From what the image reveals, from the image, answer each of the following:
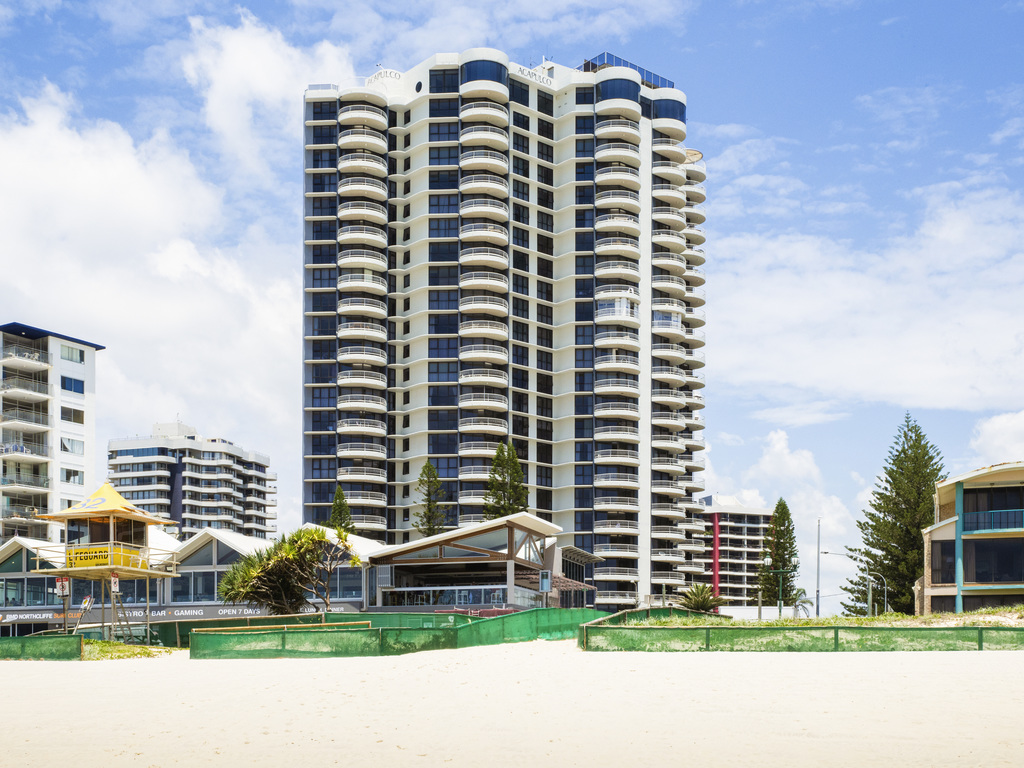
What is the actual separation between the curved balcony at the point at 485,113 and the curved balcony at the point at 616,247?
602 inches

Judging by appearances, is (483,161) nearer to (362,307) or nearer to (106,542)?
(362,307)

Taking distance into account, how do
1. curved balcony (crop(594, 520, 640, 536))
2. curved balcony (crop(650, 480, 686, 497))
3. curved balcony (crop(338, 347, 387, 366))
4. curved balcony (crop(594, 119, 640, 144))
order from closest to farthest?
curved balcony (crop(594, 520, 640, 536)) → curved balcony (crop(338, 347, 387, 366)) → curved balcony (crop(650, 480, 686, 497)) → curved balcony (crop(594, 119, 640, 144))

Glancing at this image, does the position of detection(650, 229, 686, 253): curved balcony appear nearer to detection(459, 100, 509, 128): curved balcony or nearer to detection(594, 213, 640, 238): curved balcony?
detection(594, 213, 640, 238): curved balcony

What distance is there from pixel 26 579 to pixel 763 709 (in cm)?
5414

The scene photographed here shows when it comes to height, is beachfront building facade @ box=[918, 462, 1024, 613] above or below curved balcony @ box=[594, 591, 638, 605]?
above

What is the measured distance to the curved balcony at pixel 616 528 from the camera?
105 metres

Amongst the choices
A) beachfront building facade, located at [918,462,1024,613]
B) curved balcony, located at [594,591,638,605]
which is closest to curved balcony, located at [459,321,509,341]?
curved balcony, located at [594,591,638,605]

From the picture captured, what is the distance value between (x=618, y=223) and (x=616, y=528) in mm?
30623

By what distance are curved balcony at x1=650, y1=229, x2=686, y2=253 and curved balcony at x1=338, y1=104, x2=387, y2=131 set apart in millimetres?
30048

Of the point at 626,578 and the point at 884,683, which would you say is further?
the point at 626,578

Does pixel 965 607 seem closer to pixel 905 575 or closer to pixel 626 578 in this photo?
pixel 905 575

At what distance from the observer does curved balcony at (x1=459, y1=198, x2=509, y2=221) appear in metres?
107

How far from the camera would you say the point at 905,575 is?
73.4 metres

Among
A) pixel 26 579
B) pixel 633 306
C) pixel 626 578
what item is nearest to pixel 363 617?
pixel 26 579
